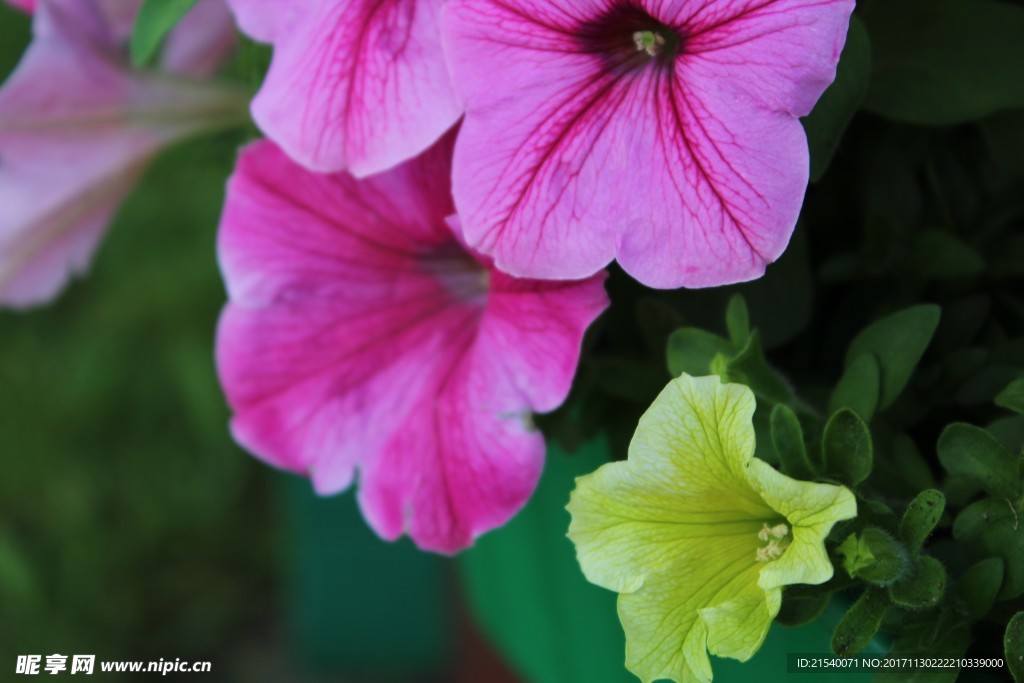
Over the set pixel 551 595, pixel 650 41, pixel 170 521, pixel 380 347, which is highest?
pixel 650 41

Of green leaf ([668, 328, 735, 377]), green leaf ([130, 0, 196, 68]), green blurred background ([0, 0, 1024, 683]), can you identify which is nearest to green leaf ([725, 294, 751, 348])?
green leaf ([668, 328, 735, 377])

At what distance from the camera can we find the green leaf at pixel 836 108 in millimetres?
269

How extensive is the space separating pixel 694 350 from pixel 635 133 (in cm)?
6

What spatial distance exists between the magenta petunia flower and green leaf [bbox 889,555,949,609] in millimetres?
76

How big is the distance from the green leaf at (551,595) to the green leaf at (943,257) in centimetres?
11

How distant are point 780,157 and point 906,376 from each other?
0.07m

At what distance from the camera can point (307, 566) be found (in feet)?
3.76

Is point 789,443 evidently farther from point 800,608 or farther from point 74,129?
point 74,129

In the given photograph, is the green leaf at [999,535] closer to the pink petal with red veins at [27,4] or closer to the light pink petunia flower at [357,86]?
the light pink petunia flower at [357,86]

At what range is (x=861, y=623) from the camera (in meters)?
0.25

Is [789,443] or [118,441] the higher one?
[789,443]

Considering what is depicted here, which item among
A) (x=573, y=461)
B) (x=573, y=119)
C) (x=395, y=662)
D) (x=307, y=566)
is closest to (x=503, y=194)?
(x=573, y=119)

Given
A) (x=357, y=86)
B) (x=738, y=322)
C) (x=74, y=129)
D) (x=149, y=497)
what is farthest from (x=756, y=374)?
(x=149, y=497)

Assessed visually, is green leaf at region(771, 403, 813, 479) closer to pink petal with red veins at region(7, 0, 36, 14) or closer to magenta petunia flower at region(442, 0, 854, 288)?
magenta petunia flower at region(442, 0, 854, 288)
